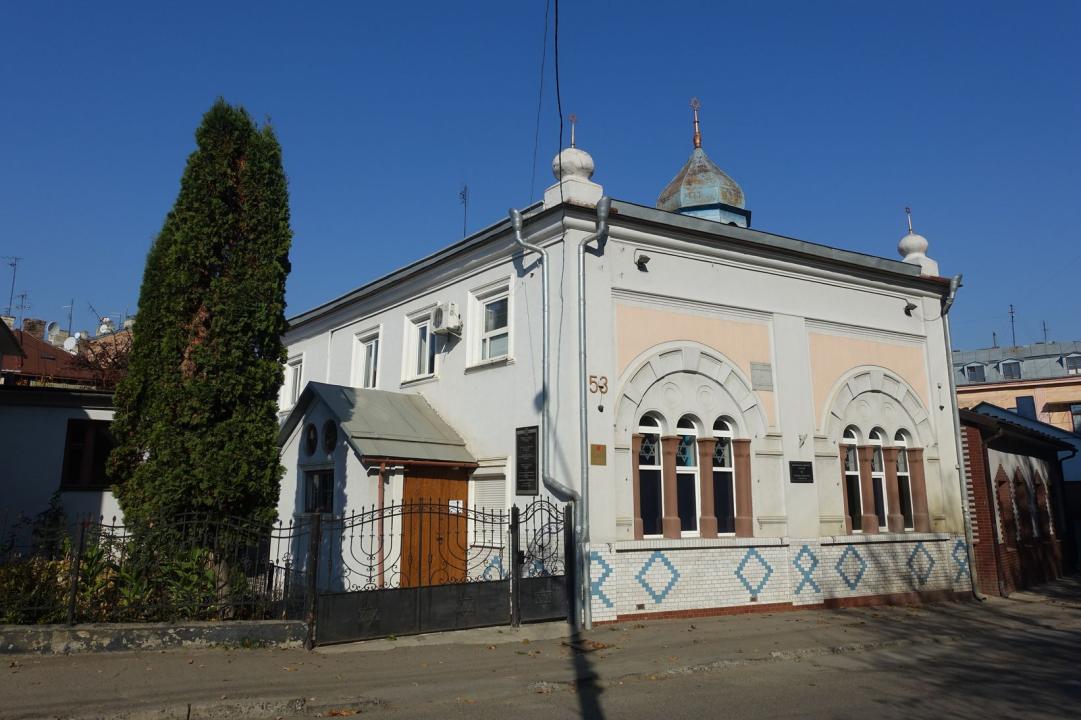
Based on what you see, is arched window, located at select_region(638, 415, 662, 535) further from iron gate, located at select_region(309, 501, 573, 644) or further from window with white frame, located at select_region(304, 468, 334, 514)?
window with white frame, located at select_region(304, 468, 334, 514)

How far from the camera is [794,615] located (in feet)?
43.2

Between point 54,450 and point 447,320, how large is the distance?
8.35m

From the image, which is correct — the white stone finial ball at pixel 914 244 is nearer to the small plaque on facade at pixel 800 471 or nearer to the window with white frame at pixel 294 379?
the small plaque on facade at pixel 800 471

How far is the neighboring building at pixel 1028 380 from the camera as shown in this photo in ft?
159

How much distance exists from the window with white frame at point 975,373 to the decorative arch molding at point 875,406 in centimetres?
4886

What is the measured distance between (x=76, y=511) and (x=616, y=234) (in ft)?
39.5

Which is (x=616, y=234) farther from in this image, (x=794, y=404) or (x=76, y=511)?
(x=76, y=511)

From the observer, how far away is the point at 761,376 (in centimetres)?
1455

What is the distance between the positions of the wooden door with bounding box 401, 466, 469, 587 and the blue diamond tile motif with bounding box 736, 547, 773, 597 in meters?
4.50

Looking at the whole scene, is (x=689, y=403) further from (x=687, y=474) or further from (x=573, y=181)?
(x=573, y=181)

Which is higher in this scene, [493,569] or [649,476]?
[649,476]

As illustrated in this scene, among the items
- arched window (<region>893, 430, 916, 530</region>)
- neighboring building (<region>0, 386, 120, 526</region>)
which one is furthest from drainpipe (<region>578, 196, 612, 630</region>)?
neighboring building (<region>0, 386, 120, 526</region>)

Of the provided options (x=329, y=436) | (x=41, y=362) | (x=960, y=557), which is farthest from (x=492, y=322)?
(x=41, y=362)

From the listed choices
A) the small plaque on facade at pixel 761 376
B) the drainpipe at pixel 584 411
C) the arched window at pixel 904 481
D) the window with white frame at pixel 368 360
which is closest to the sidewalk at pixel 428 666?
the drainpipe at pixel 584 411
